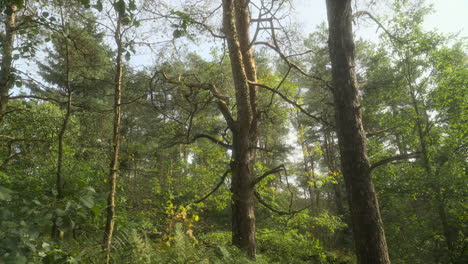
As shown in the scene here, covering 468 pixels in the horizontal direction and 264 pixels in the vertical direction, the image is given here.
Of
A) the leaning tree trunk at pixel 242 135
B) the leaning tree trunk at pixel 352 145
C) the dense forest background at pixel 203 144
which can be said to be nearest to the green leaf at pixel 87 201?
the dense forest background at pixel 203 144

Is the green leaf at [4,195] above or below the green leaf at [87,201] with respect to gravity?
above

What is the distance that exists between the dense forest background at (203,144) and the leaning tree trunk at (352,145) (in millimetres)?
16

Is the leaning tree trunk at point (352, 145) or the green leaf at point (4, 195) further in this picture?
the leaning tree trunk at point (352, 145)

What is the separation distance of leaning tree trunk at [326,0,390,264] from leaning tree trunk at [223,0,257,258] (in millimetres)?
2127

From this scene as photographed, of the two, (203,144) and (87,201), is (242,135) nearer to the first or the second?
(203,144)

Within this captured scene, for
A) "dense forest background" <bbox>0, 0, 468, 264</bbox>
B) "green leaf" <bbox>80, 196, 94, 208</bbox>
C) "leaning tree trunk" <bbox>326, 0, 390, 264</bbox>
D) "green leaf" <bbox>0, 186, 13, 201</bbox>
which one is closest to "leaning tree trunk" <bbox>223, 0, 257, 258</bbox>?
"dense forest background" <bbox>0, 0, 468, 264</bbox>

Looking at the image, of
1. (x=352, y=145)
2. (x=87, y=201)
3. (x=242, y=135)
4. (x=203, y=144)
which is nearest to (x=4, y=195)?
(x=87, y=201)

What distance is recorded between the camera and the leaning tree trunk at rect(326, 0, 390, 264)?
132 inches

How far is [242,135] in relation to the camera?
223 inches

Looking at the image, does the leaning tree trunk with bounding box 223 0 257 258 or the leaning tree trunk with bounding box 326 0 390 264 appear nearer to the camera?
the leaning tree trunk with bounding box 326 0 390 264

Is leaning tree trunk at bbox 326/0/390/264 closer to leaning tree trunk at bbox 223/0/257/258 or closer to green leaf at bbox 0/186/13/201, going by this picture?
leaning tree trunk at bbox 223/0/257/258

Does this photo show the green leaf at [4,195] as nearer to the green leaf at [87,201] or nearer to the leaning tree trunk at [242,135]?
the green leaf at [87,201]

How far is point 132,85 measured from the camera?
5652mm

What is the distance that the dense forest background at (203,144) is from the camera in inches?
123
